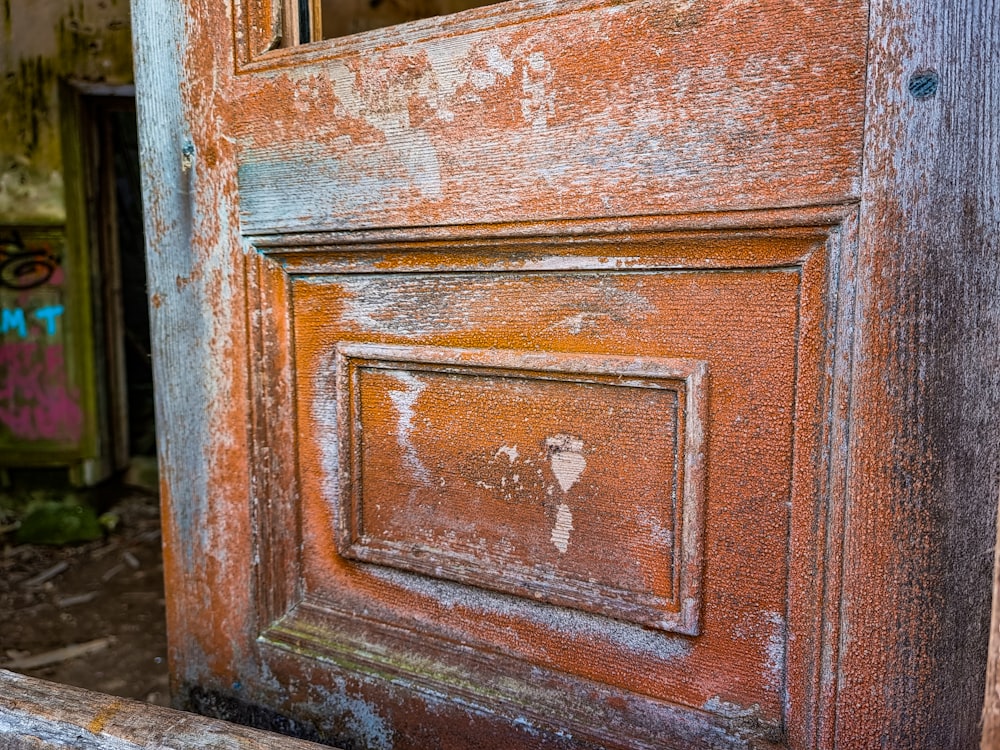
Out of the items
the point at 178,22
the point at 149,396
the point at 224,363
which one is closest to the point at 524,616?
the point at 224,363

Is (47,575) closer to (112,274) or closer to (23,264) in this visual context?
(23,264)

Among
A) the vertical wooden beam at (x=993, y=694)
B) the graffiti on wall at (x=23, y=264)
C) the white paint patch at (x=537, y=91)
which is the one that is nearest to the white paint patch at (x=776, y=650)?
the vertical wooden beam at (x=993, y=694)

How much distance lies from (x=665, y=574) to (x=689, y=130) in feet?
1.97

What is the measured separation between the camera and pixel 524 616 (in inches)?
40.1

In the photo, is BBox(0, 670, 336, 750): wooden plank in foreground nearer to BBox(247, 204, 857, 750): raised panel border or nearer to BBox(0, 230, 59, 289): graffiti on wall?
BBox(247, 204, 857, 750): raised panel border

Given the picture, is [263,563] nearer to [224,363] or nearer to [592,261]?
[224,363]

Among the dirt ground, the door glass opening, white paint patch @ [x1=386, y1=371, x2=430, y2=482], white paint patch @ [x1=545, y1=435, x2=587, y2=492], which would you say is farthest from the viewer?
the door glass opening

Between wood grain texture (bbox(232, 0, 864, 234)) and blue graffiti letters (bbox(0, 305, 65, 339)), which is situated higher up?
wood grain texture (bbox(232, 0, 864, 234))

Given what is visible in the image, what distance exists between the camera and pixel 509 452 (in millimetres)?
1010

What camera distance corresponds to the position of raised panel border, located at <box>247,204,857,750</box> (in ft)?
2.55

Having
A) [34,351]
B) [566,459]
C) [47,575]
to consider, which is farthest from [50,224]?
[566,459]

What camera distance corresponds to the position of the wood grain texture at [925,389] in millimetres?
697

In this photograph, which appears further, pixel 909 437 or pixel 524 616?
pixel 524 616

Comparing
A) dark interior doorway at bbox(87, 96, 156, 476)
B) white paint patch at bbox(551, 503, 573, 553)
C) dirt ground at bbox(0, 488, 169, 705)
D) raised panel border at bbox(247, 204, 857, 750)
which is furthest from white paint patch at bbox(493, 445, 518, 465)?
dark interior doorway at bbox(87, 96, 156, 476)
